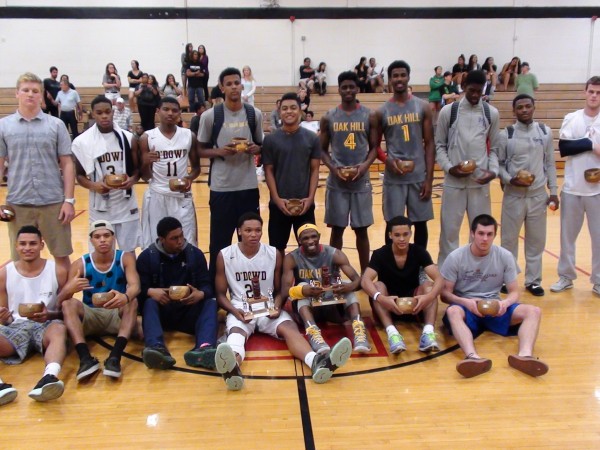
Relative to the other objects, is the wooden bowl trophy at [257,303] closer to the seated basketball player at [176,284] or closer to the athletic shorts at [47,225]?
the seated basketball player at [176,284]

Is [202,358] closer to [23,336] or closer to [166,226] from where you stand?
[166,226]

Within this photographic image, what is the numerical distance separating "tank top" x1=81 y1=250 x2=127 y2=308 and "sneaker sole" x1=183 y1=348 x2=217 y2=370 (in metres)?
0.84

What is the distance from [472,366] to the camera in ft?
12.6

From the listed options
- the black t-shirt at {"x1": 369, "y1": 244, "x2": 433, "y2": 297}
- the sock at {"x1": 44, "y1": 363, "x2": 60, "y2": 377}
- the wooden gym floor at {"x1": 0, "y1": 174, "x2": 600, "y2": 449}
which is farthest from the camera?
the black t-shirt at {"x1": 369, "y1": 244, "x2": 433, "y2": 297}

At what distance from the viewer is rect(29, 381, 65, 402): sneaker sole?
349 cm

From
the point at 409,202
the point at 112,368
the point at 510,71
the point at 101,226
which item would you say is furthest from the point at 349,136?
the point at 510,71

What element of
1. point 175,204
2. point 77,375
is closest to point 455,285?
point 175,204

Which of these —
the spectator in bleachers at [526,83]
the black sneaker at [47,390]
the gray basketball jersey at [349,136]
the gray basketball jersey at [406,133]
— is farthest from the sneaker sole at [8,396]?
the spectator in bleachers at [526,83]

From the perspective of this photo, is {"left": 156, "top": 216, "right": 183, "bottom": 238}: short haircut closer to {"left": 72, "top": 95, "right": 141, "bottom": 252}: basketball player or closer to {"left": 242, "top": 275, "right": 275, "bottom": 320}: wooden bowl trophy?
{"left": 72, "top": 95, "right": 141, "bottom": 252}: basketball player

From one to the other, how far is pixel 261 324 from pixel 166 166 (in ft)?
5.29

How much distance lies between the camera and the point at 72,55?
17.5m

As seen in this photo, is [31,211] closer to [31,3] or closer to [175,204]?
[175,204]

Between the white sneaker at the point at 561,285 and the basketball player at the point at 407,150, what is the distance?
1.54 m

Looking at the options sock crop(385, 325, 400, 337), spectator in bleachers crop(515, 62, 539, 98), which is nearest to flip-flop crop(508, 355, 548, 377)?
sock crop(385, 325, 400, 337)
